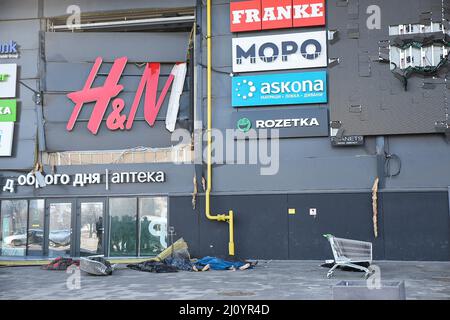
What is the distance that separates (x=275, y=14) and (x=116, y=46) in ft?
19.3

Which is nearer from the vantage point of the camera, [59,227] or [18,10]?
[59,227]

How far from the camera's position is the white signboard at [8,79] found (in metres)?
20.2

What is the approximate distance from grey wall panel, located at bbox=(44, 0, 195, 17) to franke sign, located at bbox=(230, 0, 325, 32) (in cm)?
190

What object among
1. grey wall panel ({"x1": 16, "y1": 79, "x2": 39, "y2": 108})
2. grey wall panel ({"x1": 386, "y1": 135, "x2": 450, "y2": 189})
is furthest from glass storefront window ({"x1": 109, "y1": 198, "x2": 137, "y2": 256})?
grey wall panel ({"x1": 386, "y1": 135, "x2": 450, "y2": 189})

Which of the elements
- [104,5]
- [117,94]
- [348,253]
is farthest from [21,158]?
[348,253]

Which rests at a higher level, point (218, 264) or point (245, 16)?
point (245, 16)

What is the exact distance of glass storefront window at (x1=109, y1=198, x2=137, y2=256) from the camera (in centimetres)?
1916

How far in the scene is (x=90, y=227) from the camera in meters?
19.5

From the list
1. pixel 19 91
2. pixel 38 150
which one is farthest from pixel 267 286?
pixel 19 91

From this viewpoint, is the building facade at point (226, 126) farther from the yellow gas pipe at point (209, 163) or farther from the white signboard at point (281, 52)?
the yellow gas pipe at point (209, 163)

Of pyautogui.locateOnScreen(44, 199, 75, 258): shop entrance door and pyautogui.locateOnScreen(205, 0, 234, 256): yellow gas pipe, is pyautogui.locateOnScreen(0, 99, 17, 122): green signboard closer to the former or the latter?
pyautogui.locateOnScreen(44, 199, 75, 258): shop entrance door

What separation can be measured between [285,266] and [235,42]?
7.55 m

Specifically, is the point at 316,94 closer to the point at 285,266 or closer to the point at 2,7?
the point at 285,266

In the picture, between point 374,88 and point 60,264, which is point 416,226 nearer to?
point 374,88
